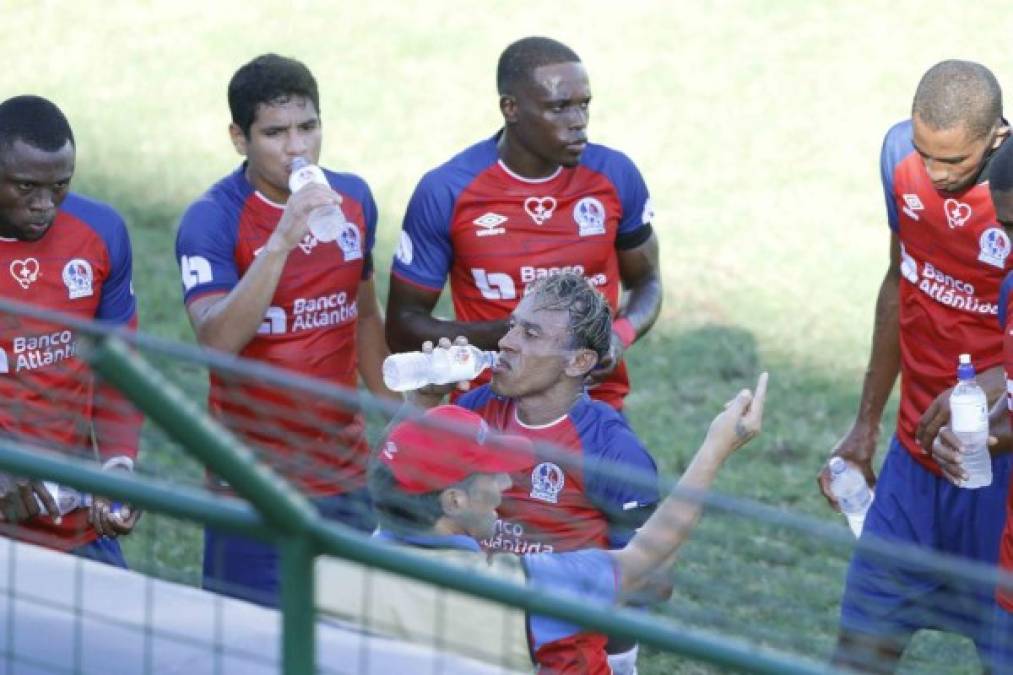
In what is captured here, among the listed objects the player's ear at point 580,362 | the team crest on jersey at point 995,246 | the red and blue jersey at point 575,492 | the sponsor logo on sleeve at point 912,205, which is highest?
the sponsor logo on sleeve at point 912,205

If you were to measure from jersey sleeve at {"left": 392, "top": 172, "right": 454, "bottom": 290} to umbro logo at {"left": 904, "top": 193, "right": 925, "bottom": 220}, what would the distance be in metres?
1.45

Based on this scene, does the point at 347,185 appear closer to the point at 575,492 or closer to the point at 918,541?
the point at 575,492

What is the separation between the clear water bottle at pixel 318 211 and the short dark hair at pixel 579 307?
2.26ft

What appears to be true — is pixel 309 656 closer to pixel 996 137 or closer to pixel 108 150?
pixel 996 137

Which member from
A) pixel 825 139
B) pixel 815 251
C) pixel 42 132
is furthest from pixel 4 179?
pixel 825 139

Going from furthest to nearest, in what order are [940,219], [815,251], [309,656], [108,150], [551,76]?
[108,150] → [815,251] → [551,76] → [940,219] → [309,656]

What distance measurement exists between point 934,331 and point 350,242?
1851 millimetres

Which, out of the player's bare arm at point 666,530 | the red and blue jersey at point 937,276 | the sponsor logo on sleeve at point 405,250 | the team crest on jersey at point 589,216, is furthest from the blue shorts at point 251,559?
the red and blue jersey at point 937,276

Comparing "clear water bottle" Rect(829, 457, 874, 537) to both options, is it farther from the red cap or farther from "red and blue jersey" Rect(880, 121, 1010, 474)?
the red cap

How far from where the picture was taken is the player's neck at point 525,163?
652 cm

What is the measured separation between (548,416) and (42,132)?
1.70 meters

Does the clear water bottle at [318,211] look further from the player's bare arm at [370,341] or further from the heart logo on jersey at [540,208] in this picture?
the heart logo on jersey at [540,208]

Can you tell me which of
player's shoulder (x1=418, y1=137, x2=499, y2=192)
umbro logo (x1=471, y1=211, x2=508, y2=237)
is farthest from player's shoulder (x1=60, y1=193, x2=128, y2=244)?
umbro logo (x1=471, y1=211, x2=508, y2=237)

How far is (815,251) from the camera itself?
1150 centimetres
